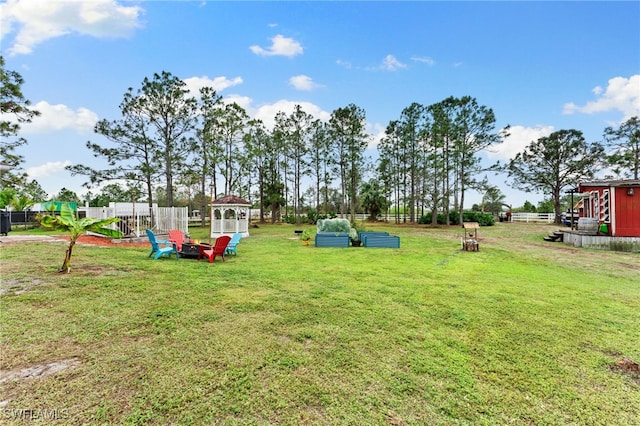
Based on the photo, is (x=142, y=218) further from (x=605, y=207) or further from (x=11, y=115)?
(x=605, y=207)

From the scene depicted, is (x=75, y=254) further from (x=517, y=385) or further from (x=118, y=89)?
(x=118, y=89)

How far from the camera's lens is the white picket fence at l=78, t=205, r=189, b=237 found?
13398 millimetres

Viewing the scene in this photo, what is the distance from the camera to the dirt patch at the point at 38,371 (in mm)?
2551

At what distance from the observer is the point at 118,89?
69.7 ft

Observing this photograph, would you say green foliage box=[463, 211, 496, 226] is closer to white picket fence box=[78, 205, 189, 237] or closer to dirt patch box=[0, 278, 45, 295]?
white picket fence box=[78, 205, 189, 237]

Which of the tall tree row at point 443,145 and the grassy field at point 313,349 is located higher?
the tall tree row at point 443,145

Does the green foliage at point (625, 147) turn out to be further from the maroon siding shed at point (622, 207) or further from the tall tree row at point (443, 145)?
the maroon siding shed at point (622, 207)

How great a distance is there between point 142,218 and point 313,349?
46.9ft

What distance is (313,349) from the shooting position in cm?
324

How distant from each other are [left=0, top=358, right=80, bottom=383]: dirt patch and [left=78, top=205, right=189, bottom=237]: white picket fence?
11.7 m

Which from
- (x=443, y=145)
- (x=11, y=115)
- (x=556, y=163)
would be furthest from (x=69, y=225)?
(x=556, y=163)

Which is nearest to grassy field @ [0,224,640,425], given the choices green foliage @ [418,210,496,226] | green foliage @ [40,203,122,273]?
green foliage @ [40,203,122,273]

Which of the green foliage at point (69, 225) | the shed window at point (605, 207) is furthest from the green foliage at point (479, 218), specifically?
the green foliage at point (69, 225)

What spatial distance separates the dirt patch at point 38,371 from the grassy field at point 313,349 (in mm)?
21
